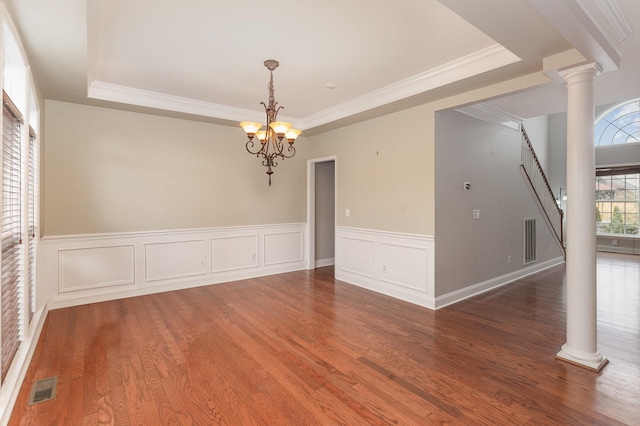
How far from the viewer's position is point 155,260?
15.5 ft

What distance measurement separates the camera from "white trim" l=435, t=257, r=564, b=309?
4.19 metres

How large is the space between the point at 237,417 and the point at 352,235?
357 cm

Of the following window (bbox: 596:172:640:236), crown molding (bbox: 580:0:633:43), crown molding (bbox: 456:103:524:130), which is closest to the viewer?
crown molding (bbox: 580:0:633:43)

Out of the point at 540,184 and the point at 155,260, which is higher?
the point at 540,184

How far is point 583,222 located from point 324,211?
4.47 m

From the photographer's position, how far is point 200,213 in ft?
16.7

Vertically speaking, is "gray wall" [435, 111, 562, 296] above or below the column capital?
below

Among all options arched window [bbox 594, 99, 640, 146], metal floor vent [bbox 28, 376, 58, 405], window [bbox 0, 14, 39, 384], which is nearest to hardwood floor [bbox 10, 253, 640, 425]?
metal floor vent [bbox 28, 376, 58, 405]

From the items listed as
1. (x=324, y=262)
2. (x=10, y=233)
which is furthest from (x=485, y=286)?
(x=10, y=233)

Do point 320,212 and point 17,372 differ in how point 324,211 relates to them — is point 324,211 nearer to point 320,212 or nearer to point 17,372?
point 320,212

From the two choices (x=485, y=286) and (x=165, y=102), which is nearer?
(x=165, y=102)

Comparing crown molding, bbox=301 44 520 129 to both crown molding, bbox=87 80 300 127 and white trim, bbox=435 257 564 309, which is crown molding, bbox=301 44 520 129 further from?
white trim, bbox=435 257 564 309

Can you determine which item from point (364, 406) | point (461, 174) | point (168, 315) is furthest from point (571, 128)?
A: point (168, 315)

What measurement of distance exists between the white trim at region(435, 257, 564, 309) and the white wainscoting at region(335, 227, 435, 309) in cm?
24
